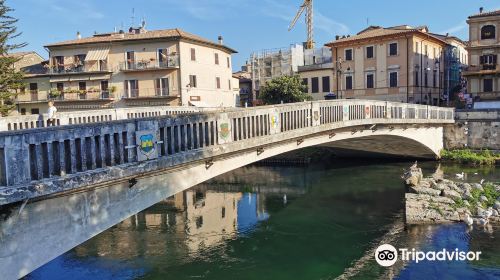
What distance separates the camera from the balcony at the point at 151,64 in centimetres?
4603

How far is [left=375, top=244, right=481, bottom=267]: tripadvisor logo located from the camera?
54.3ft

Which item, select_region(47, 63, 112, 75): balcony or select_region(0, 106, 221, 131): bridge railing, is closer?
select_region(0, 106, 221, 131): bridge railing

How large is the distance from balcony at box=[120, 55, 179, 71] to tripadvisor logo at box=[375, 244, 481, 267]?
3336cm

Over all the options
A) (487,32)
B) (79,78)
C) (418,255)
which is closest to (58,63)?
(79,78)

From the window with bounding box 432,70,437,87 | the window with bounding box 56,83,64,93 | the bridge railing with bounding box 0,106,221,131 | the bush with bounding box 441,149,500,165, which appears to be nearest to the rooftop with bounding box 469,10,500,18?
the window with bounding box 432,70,437,87

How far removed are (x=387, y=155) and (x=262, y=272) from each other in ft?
86.6

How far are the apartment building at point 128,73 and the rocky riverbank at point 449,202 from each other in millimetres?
27318

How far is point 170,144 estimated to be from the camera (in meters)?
11.8

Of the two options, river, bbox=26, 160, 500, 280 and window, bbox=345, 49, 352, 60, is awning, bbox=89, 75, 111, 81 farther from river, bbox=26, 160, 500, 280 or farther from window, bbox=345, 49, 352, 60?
window, bbox=345, 49, 352, 60

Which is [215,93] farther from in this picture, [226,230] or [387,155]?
[226,230]

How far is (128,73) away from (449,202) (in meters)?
35.7

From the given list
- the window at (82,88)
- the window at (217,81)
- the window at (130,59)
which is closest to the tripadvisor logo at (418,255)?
the window at (217,81)

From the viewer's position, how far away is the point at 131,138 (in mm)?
10586

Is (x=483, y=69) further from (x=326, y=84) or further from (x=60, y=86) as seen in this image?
(x=60, y=86)
